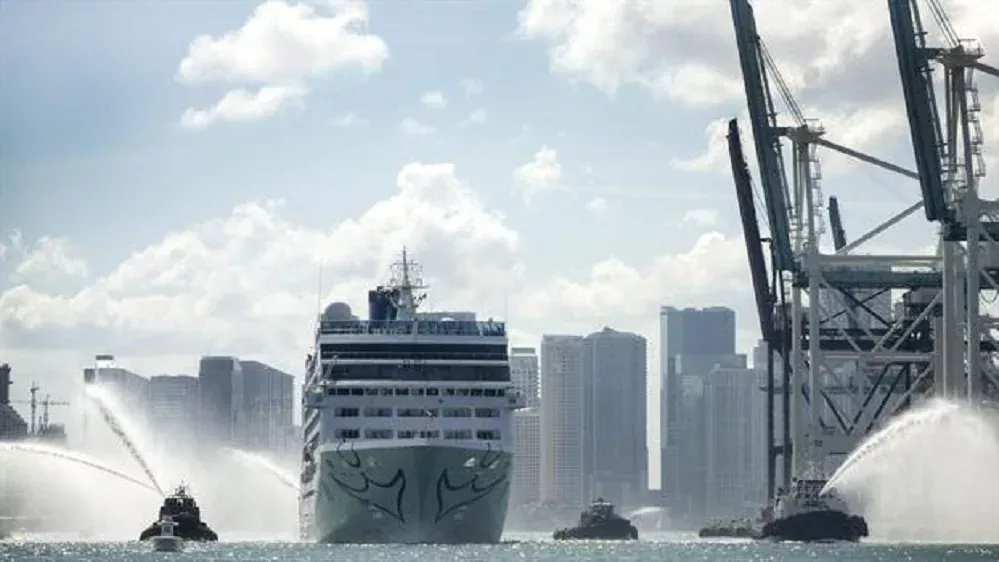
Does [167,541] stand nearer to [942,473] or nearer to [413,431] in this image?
[413,431]

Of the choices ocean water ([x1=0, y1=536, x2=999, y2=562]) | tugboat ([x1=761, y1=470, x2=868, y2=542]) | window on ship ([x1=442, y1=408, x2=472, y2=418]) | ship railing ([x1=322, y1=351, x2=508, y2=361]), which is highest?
ship railing ([x1=322, y1=351, x2=508, y2=361])

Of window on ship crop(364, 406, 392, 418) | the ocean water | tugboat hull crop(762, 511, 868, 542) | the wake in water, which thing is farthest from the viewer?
tugboat hull crop(762, 511, 868, 542)

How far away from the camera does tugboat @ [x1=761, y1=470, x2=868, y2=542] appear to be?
19300cm

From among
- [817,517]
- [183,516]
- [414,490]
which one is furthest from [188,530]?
[817,517]

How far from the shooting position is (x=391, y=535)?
156 meters

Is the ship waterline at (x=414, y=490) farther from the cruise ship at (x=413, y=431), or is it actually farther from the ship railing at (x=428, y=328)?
the ship railing at (x=428, y=328)

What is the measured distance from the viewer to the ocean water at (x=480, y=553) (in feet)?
509

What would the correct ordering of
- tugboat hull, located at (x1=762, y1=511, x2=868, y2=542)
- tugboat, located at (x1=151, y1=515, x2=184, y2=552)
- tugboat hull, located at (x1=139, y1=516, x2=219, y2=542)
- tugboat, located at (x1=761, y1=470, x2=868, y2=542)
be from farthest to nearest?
tugboat, located at (x1=761, y1=470, x2=868, y2=542)
tugboat hull, located at (x1=139, y1=516, x2=219, y2=542)
tugboat hull, located at (x1=762, y1=511, x2=868, y2=542)
tugboat, located at (x1=151, y1=515, x2=184, y2=552)

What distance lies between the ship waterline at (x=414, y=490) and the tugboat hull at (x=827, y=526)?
41731 millimetres

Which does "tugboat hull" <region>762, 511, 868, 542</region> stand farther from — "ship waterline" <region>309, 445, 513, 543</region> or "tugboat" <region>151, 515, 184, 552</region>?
Answer: "tugboat" <region>151, 515, 184, 552</region>

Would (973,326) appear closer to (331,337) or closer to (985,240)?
(985,240)

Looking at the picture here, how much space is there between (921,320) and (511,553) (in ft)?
155

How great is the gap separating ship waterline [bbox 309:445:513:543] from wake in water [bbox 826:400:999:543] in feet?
118

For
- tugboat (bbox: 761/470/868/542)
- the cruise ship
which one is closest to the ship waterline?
the cruise ship
